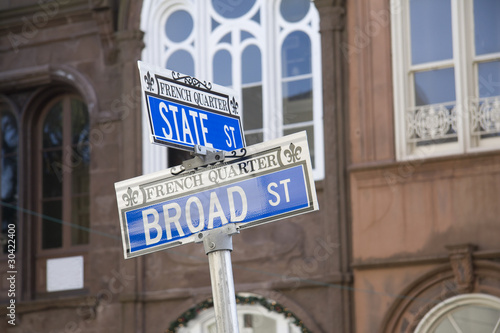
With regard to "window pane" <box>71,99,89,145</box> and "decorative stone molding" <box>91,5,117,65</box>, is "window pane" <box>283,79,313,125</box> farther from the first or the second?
"window pane" <box>71,99,89,145</box>

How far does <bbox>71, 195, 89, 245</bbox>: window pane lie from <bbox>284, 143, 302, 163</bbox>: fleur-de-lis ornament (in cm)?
922

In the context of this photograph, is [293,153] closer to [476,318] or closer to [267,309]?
[476,318]

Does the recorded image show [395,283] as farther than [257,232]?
No

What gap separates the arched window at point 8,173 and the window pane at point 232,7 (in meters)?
3.62

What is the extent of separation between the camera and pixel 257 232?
12.6 meters

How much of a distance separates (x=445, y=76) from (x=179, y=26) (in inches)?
152

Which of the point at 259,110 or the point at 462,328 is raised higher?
the point at 259,110

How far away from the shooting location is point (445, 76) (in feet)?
39.1

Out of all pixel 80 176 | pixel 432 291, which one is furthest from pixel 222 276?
pixel 80 176

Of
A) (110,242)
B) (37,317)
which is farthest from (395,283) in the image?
(37,317)

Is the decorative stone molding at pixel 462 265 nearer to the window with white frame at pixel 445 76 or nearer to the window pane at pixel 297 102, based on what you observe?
the window with white frame at pixel 445 76

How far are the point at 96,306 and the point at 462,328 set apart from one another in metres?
4.95

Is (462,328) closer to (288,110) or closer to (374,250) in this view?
(374,250)

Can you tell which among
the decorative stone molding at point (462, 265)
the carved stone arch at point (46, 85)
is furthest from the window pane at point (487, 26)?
the carved stone arch at point (46, 85)
